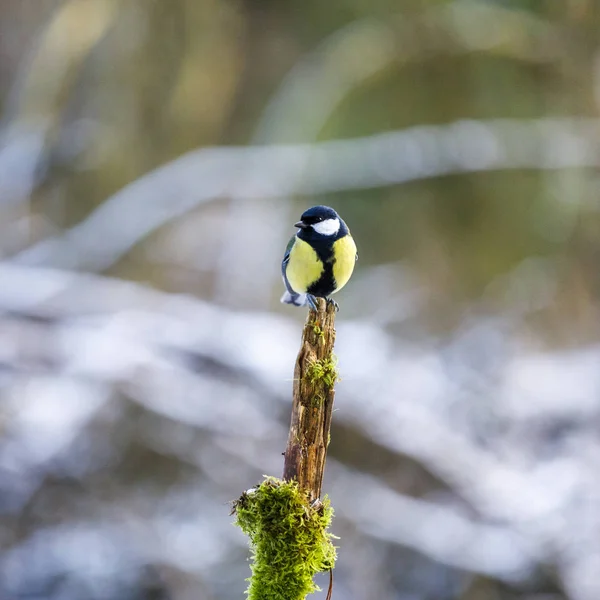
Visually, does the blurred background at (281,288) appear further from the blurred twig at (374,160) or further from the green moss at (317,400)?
the green moss at (317,400)

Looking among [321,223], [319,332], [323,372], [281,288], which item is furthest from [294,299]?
[281,288]

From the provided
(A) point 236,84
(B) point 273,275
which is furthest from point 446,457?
(A) point 236,84

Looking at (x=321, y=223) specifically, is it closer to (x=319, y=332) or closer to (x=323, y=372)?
(x=319, y=332)

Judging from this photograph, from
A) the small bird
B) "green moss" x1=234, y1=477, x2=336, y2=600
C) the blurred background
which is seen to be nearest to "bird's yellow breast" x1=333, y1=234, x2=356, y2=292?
the small bird

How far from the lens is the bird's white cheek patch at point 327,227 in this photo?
2.34 meters

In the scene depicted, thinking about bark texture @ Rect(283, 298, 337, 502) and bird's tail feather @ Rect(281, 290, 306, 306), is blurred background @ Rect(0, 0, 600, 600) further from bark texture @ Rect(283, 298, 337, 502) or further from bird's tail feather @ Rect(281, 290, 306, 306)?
bark texture @ Rect(283, 298, 337, 502)

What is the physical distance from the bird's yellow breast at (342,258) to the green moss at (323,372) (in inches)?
30.0

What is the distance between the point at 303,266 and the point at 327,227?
0.16m

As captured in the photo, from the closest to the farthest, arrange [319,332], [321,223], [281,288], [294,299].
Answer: [319,332]
[321,223]
[294,299]
[281,288]

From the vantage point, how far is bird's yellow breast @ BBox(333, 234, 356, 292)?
2.34m

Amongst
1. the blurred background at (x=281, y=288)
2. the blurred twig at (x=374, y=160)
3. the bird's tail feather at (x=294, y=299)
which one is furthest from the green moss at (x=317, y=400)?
the blurred twig at (x=374, y=160)

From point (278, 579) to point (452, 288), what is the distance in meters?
7.22

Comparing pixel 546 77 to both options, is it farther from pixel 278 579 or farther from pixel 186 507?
pixel 278 579

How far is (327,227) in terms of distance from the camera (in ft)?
7.70
